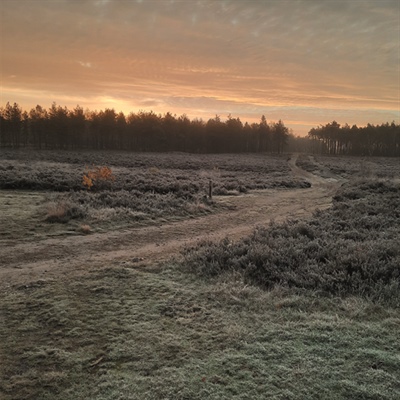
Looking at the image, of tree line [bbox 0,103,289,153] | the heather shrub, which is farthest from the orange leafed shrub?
tree line [bbox 0,103,289,153]

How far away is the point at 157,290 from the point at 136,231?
6.13m

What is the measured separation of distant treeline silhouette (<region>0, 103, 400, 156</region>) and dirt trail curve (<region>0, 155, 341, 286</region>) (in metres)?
76.1

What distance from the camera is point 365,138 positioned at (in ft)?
340

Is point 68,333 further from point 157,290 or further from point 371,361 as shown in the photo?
point 371,361

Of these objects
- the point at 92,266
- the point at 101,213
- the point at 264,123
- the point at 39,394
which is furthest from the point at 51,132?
the point at 39,394

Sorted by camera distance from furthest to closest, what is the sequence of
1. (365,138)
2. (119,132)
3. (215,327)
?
(365,138)
(119,132)
(215,327)

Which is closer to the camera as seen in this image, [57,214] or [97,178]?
[57,214]

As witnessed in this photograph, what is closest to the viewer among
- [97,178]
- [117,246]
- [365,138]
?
[117,246]

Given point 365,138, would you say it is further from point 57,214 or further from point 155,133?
point 57,214

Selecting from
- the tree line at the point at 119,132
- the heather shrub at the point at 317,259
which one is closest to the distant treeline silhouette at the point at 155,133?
the tree line at the point at 119,132

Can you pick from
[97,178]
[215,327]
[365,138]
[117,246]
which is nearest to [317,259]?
[215,327]

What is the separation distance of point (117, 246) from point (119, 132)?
8259 cm

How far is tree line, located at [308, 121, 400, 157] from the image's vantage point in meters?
102

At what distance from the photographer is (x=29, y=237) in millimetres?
11594
